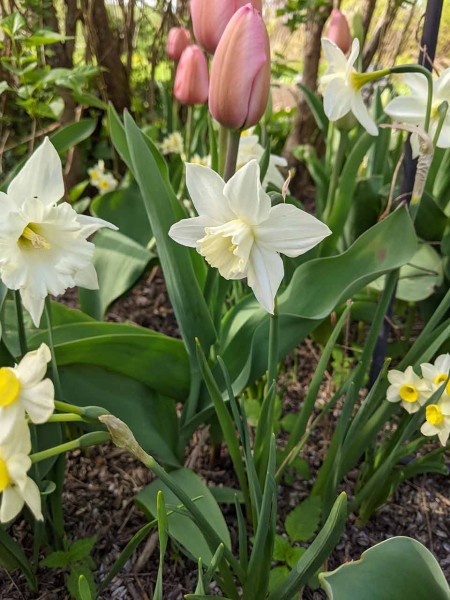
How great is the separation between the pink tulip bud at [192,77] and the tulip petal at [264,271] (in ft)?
2.57

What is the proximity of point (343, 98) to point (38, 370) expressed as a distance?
653mm

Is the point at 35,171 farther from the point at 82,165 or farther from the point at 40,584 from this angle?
the point at 82,165

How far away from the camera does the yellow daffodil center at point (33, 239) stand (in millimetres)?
649

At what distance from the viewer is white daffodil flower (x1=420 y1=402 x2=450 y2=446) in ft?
2.79

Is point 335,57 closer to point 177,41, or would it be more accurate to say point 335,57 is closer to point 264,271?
point 264,271

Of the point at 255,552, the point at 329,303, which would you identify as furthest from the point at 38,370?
the point at 329,303

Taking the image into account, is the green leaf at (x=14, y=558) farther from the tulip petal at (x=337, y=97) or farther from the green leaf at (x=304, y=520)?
the tulip petal at (x=337, y=97)

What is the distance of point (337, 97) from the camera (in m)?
0.87

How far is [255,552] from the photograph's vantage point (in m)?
0.70

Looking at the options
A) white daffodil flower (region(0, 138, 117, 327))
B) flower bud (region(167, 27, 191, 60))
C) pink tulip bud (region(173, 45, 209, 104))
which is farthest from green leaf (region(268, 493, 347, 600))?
flower bud (region(167, 27, 191, 60))

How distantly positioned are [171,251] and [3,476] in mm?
530

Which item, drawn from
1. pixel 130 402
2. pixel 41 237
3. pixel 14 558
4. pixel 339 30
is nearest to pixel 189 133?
pixel 339 30

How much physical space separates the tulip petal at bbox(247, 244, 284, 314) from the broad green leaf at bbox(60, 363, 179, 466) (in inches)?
15.7

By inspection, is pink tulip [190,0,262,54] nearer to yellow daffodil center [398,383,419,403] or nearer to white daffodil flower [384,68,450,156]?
white daffodil flower [384,68,450,156]
